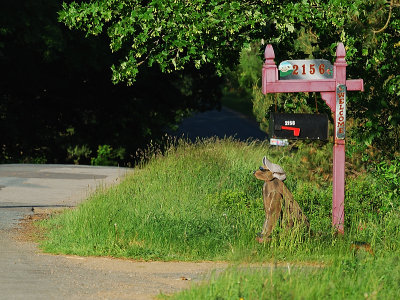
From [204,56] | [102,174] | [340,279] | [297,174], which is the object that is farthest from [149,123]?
[340,279]

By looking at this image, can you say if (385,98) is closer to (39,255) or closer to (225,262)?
(225,262)

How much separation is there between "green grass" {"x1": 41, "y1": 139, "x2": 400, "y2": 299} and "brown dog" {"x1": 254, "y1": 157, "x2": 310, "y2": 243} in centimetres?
15

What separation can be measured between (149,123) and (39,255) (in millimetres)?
21750

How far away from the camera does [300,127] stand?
1255 centimetres

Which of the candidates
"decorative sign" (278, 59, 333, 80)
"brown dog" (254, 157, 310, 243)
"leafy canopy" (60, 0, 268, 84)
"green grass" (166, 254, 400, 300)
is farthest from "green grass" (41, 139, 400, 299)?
"leafy canopy" (60, 0, 268, 84)

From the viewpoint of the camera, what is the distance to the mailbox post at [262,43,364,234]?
12.4 meters

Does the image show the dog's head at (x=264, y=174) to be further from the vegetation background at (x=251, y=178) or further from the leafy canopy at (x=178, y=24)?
the leafy canopy at (x=178, y=24)

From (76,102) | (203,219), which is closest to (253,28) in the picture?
(203,219)

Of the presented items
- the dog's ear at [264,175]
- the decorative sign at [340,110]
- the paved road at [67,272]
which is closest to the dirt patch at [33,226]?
the paved road at [67,272]

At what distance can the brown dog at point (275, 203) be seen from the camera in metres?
11.8

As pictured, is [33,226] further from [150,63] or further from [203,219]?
[150,63]

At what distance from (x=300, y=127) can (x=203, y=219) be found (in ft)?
5.98

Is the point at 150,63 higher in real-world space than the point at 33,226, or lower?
higher

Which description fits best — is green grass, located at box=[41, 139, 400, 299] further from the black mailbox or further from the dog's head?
the black mailbox
